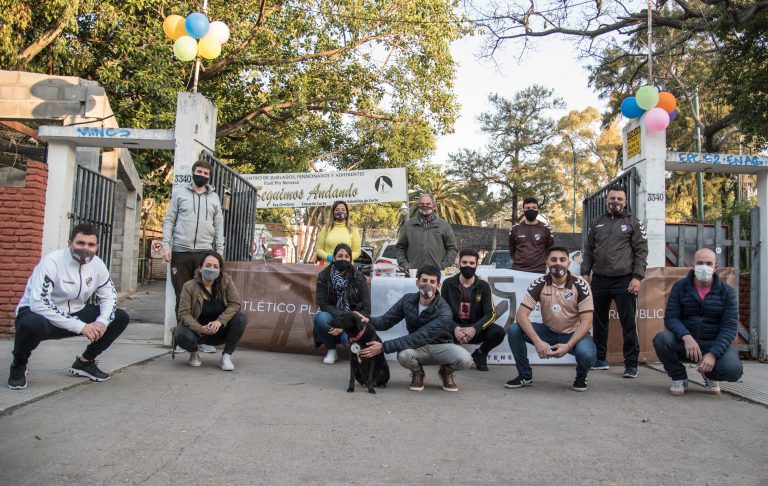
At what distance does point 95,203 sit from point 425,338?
6.48m

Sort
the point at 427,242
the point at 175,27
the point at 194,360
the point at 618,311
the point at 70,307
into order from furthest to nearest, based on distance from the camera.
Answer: the point at 175,27
the point at 427,242
the point at 618,311
the point at 194,360
the point at 70,307

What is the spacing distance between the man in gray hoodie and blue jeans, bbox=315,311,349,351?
5.30 feet

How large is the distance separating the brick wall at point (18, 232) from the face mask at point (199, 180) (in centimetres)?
246

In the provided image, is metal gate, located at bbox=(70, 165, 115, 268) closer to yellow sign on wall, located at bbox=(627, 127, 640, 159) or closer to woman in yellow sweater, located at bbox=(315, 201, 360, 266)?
woman in yellow sweater, located at bbox=(315, 201, 360, 266)

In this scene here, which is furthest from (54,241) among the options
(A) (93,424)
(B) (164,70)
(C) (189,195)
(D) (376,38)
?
(D) (376,38)

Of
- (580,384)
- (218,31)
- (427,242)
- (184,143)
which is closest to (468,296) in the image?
(580,384)

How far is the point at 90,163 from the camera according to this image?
10883 mm

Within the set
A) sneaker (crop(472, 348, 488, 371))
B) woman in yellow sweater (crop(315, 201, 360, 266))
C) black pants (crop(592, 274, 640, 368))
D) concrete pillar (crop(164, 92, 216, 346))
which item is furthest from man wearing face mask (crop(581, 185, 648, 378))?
Result: concrete pillar (crop(164, 92, 216, 346))

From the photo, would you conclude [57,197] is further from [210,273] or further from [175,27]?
[210,273]

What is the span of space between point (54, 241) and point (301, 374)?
407 cm

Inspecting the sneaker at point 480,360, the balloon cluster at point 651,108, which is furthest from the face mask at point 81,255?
the balloon cluster at point 651,108

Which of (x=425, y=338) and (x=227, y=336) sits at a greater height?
(x=425, y=338)

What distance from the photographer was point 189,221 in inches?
279

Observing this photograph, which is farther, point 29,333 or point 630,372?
point 630,372
